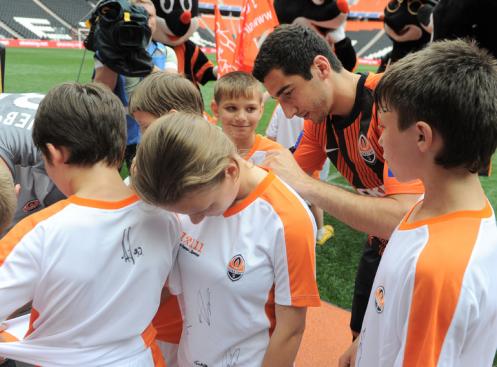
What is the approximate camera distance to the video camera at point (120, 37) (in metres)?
2.79

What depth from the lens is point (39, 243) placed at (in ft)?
4.02

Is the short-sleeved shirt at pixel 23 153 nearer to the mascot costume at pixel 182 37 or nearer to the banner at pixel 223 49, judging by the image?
the banner at pixel 223 49

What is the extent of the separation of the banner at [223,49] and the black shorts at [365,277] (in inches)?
115

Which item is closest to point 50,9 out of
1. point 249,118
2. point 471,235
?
point 249,118

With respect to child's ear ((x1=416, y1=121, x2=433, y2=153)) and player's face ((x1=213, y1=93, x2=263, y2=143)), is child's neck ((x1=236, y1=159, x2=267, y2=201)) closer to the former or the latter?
child's ear ((x1=416, y1=121, x2=433, y2=153))

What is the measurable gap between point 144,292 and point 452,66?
3.34 ft

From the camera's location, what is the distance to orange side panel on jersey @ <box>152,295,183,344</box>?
1.78 m

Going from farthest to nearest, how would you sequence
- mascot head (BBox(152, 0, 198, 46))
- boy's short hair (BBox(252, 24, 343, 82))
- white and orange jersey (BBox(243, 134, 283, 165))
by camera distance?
mascot head (BBox(152, 0, 198, 46)), white and orange jersey (BBox(243, 134, 283, 165)), boy's short hair (BBox(252, 24, 343, 82))

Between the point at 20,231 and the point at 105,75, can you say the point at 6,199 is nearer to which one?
the point at 20,231

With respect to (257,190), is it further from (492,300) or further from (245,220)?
(492,300)

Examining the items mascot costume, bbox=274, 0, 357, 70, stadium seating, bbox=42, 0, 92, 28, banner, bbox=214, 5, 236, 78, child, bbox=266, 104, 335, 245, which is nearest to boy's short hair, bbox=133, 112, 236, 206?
child, bbox=266, 104, 335, 245
